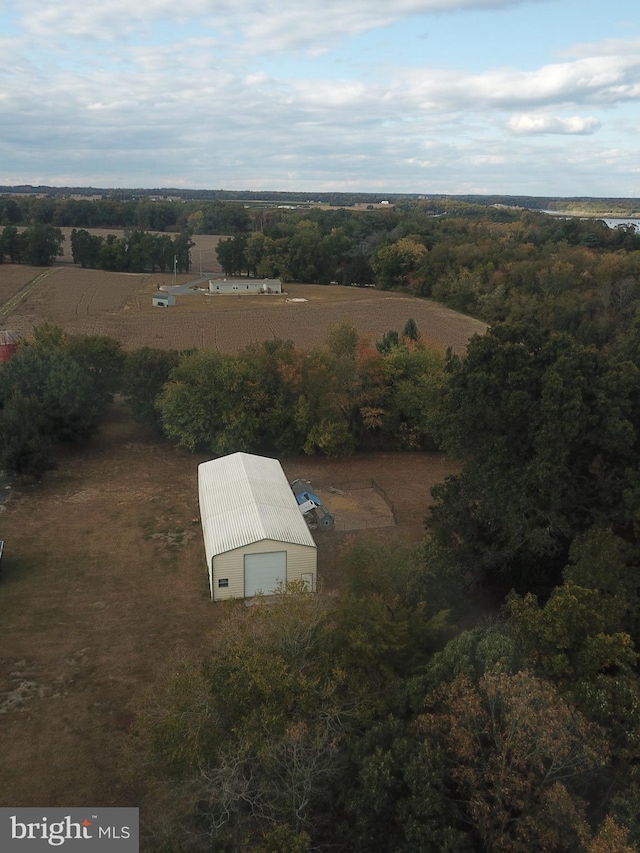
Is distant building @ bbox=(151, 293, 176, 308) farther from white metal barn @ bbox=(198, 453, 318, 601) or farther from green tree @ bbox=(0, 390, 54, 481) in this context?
white metal barn @ bbox=(198, 453, 318, 601)

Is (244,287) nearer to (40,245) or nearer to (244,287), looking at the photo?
(244,287)

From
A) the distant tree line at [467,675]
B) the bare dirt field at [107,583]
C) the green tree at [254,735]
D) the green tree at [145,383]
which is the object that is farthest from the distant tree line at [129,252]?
the green tree at [254,735]

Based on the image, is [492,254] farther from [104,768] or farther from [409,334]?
[104,768]

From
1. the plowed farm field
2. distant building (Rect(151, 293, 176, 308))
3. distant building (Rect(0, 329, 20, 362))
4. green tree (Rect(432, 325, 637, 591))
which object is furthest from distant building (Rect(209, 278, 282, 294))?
green tree (Rect(432, 325, 637, 591))

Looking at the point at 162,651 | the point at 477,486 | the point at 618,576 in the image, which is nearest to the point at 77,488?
the point at 162,651

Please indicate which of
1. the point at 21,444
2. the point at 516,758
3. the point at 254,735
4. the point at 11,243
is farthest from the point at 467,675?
the point at 11,243

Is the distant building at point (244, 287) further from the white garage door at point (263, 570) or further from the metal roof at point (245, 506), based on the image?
the white garage door at point (263, 570)

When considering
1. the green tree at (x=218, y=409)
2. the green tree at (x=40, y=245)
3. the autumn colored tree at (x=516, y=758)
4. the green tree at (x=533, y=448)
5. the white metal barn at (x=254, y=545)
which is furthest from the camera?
the green tree at (x=40, y=245)
